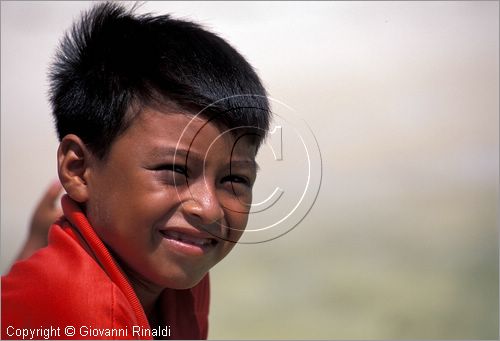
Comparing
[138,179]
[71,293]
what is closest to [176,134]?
[138,179]

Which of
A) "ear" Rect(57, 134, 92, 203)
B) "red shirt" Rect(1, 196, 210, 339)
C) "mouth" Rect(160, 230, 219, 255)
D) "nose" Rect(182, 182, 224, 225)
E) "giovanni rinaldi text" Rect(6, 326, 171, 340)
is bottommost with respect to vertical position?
"giovanni rinaldi text" Rect(6, 326, 171, 340)

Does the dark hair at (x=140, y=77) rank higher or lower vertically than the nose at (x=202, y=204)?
higher

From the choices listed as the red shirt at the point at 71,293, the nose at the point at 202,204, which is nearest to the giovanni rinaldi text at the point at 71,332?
the red shirt at the point at 71,293

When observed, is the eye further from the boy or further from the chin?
the chin

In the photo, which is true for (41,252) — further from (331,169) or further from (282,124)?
(331,169)

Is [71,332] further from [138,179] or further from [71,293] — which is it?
[138,179]

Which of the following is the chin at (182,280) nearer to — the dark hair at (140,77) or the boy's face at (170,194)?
the boy's face at (170,194)

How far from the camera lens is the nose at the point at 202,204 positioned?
68cm

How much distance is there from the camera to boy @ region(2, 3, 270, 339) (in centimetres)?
68

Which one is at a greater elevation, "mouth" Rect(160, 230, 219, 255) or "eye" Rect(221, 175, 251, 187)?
"eye" Rect(221, 175, 251, 187)

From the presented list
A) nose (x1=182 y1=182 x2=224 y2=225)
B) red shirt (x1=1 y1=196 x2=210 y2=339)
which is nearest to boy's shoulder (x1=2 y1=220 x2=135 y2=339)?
red shirt (x1=1 y1=196 x2=210 y2=339)

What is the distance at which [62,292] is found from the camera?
26.7 inches

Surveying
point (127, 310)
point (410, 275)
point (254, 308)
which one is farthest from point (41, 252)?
point (410, 275)

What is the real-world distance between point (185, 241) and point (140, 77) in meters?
0.17
